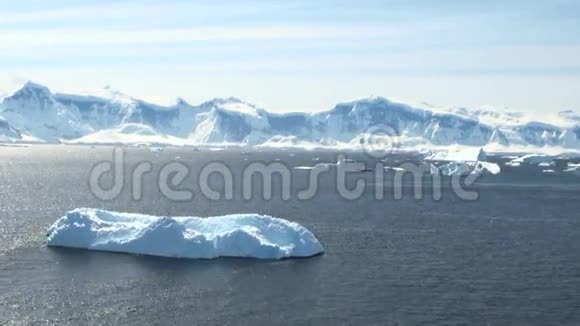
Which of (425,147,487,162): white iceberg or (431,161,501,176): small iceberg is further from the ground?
(425,147,487,162): white iceberg

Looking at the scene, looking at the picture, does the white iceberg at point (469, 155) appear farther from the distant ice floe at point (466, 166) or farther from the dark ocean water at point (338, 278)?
the dark ocean water at point (338, 278)

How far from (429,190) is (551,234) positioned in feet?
136

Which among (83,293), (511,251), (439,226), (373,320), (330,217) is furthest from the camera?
(330,217)

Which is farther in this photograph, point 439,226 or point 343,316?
point 439,226

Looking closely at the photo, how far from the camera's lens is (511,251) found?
171 feet

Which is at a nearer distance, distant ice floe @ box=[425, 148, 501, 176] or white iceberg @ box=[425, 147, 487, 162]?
distant ice floe @ box=[425, 148, 501, 176]

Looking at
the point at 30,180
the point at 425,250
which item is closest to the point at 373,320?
the point at 425,250

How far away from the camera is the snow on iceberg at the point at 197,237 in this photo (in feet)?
156

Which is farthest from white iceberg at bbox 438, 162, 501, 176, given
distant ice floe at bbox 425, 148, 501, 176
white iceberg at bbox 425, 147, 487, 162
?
white iceberg at bbox 425, 147, 487, 162

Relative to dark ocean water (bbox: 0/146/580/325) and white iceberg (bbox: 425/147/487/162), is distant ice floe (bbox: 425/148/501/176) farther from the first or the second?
dark ocean water (bbox: 0/146/580/325)

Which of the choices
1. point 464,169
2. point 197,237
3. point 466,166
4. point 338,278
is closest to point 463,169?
point 464,169

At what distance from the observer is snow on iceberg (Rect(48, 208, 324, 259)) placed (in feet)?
156

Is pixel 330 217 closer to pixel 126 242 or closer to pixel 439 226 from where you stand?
pixel 439 226

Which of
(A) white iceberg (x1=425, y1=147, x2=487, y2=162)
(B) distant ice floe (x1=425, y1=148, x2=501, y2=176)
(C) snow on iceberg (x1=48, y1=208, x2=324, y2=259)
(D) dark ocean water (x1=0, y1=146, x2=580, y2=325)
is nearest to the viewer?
(D) dark ocean water (x1=0, y1=146, x2=580, y2=325)
